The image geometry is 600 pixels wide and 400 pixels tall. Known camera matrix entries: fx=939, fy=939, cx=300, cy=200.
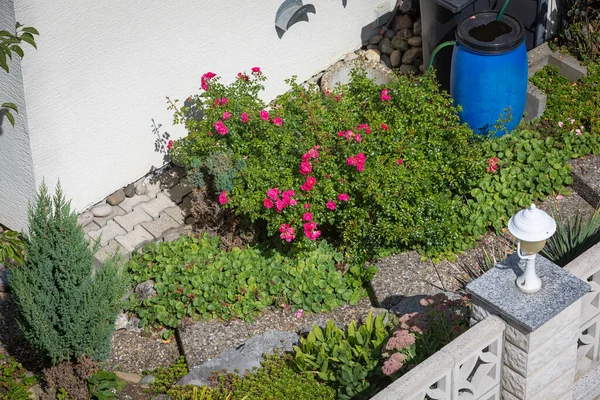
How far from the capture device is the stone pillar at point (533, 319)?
4.40 metres

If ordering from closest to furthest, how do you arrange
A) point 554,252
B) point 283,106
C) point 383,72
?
point 554,252 → point 283,106 → point 383,72

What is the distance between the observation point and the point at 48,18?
6320mm

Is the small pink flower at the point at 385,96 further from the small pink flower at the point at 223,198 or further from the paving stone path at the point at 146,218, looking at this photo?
the paving stone path at the point at 146,218

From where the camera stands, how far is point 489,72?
7.02 metres

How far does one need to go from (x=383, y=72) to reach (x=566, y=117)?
1.66m

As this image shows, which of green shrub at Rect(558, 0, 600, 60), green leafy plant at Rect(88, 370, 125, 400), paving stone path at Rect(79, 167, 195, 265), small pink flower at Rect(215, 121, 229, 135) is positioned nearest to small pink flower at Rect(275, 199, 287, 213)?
small pink flower at Rect(215, 121, 229, 135)

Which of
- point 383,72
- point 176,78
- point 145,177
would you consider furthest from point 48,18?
point 383,72

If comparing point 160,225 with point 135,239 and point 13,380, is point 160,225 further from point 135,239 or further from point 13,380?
point 13,380

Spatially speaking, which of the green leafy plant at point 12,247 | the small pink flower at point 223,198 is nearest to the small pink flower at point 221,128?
the small pink flower at point 223,198

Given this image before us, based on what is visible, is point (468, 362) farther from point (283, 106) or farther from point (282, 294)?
point (283, 106)

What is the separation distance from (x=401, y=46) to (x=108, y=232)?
3120mm

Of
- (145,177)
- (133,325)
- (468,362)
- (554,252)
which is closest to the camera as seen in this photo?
(468,362)

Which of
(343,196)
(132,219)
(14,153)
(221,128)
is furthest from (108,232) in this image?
(343,196)

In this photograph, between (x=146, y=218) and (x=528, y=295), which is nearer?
(x=528, y=295)
